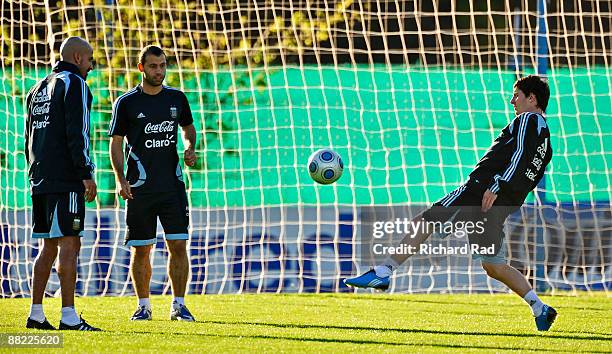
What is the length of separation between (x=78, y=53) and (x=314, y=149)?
521 cm

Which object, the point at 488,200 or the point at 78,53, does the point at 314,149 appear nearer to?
the point at 488,200

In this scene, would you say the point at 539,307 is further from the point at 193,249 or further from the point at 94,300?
the point at 193,249

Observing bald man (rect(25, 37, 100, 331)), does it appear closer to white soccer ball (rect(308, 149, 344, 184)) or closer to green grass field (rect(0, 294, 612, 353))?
green grass field (rect(0, 294, 612, 353))

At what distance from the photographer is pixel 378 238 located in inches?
455

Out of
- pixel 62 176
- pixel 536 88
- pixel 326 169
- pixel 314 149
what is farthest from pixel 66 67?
pixel 314 149

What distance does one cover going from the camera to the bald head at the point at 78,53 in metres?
6.70

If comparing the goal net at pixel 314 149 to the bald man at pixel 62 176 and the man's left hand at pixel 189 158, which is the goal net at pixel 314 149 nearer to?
the man's left hand at pixel 189 158

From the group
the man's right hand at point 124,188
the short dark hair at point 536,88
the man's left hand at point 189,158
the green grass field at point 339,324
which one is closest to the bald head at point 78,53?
the man's right hand at point 124,188

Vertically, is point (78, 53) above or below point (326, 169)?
above

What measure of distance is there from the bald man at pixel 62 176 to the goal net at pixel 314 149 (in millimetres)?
3647

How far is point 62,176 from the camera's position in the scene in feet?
21.6

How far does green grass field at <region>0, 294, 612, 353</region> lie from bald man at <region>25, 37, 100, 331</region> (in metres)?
0.34

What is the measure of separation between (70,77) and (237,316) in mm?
2284

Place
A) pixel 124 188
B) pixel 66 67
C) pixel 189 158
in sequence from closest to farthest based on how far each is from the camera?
1. pixel 66 67
2. pixel 124 188
3. pixel 189 158
